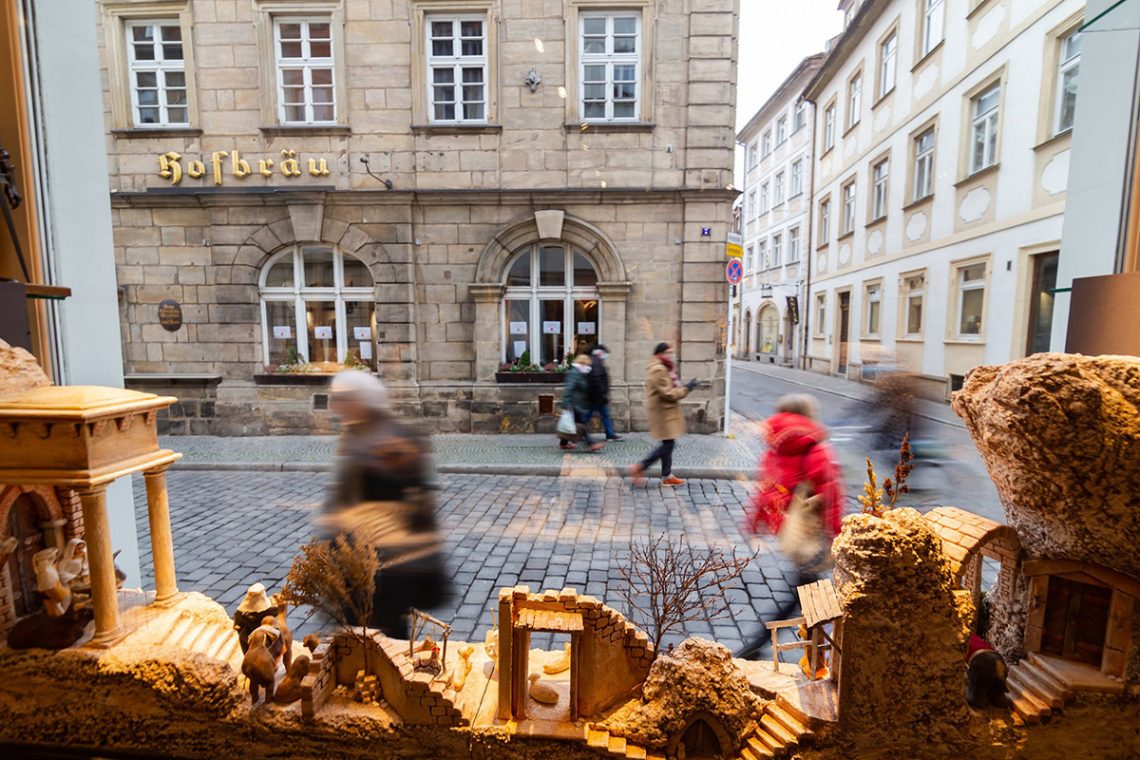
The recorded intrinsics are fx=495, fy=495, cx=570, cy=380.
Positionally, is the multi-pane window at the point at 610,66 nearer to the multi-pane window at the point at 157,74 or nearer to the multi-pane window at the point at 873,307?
the multi-pane window at the point at 157,74

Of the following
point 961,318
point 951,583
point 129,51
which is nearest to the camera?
point 951,583

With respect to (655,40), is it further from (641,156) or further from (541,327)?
(541,327)

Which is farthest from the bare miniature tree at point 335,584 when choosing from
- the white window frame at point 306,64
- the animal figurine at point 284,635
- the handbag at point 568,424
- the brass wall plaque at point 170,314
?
the brass wall plaque at point 170,314

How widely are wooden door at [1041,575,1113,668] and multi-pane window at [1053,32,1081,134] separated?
133 cm

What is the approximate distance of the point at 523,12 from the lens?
19.2 feet

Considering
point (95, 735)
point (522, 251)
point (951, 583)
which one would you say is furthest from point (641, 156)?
point (95, 735)

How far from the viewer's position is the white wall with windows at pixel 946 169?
4.52ft

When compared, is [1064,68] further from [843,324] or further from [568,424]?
[568,424]

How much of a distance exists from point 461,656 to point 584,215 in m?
6.32

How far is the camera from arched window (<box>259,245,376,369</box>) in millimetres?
6793

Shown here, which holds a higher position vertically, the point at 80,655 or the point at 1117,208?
the point at 1117,208

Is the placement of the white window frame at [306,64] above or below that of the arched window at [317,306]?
above

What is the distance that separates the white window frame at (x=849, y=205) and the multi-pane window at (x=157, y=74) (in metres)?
3.56

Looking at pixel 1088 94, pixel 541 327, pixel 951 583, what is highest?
pixel 1088 94
